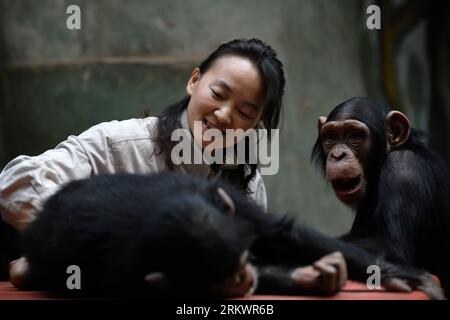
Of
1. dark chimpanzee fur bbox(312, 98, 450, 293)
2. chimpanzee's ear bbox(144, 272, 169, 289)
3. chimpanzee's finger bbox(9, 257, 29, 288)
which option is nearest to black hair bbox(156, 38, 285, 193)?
dark chimpanzee fur bbox(312, 98, 450, 293)

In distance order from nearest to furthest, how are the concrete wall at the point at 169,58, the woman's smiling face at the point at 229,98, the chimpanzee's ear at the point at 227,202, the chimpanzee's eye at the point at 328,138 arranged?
the chimpanzee's ear at the point at 227,202, the woman's smiling face at the point at 229,98, the chimpanzee's eye at the point at 328,138, the concrete wall at the point at 169,58

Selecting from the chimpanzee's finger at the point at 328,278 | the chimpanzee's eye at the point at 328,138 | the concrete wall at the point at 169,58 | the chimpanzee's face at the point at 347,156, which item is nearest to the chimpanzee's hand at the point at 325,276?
the chimpanzee's finger at the point at 328,278

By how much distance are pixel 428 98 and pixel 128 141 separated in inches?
117

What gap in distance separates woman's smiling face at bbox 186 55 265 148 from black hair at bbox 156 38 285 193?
0.13 feet

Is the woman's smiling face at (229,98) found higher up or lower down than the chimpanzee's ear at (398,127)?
higher up

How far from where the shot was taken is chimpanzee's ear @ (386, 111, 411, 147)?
2.92 m

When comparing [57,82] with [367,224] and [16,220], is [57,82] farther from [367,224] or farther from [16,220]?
[367,224]

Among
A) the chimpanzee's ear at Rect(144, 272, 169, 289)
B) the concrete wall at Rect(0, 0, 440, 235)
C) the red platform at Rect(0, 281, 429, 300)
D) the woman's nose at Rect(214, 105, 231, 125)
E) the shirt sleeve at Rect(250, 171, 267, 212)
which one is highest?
the concrete wall at Rect(0, 0, 440, 235)

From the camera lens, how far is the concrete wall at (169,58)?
4043mm

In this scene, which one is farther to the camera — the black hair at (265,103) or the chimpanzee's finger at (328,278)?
the black hair at (265,103)

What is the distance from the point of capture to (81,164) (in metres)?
2.47

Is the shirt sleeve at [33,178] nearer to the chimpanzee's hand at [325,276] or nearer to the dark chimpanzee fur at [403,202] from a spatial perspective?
the chimpanzee's hand at [325,276]

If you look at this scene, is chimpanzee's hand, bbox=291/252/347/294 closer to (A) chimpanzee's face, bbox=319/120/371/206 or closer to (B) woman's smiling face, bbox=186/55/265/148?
(B) woman's smiling face, bbox=186/55/265/148
